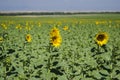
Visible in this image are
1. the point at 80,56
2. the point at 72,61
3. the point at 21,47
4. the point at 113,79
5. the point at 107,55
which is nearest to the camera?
the point at 113,79

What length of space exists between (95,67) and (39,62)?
33.8 inches

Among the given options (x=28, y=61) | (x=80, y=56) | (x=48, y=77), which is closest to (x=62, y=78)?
(x=48, y=77)

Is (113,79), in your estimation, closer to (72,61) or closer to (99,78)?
(99,78)

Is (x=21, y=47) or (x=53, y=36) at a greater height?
(x=53, y=36)

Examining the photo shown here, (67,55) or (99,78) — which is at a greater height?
(99,78)

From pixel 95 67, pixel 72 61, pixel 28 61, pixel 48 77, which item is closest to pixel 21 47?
pixel 28 61

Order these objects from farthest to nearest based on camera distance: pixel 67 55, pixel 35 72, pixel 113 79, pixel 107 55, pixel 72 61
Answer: pixel 67 55 → pixel 72 61 → pixel 107 55 → pixel 35 72 → pixel 113 79

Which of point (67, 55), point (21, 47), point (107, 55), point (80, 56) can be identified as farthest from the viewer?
point (21, 47)

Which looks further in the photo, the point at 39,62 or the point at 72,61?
the point at 72,61

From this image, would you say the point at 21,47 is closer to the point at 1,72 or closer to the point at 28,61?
the point at 28,61

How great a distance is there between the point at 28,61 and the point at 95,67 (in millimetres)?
1348

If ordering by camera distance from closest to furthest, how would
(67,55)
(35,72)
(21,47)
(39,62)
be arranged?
(35,72)
(39,62)
(67,55)
(21,47)

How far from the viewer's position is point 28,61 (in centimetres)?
523

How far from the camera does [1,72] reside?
4008 millimetres
